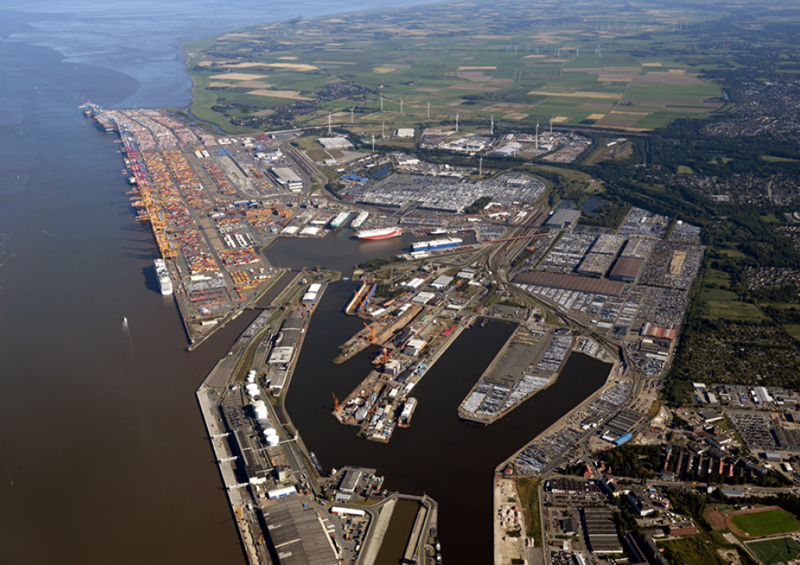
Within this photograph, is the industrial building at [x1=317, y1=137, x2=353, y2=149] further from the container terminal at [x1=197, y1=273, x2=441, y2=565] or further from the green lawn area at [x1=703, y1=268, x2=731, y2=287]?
the container terminal at [x1=197, y1=273, x2=441, y2=565]

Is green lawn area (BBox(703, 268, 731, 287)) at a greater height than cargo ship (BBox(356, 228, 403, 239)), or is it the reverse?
green lawn area (BBox(703, 268, 731, 287))

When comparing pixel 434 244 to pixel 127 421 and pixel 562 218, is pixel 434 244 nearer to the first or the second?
pixel 562 218

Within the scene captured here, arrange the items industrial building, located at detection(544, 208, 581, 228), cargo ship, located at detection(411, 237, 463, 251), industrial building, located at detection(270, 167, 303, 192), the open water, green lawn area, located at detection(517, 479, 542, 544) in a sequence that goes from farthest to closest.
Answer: industrial building, located at detection(270, 167, 303, 192) → industrial building, located at detection(544, 208, 581, 228) → cargo ship, located at detection(411, 237, 463, 251) → the open water → green lawn area, located at detection(517, 479, 542, 544)

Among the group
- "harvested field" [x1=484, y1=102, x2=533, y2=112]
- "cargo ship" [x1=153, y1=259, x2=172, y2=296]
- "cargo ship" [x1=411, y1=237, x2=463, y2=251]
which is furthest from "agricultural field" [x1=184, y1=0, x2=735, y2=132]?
"cargo ship" [x1=153, y1=259, x2=172, y2=296]

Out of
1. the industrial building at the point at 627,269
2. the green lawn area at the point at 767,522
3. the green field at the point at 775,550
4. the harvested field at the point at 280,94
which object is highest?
the green field at the point at 775,550

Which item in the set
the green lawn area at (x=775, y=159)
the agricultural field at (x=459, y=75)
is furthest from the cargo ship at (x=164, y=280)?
the green lawn area at (x=775, y=159)

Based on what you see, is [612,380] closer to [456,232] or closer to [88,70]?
[456,232]

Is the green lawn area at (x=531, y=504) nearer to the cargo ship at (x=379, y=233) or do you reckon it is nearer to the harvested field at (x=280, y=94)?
the cargo ship at (x=379, y=233)
